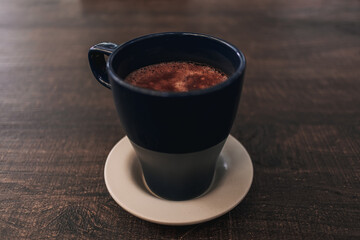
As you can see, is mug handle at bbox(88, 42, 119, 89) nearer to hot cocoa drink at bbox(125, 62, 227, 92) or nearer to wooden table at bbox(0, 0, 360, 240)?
hot cocoa drink at bbox(125, 62, 227, 92)

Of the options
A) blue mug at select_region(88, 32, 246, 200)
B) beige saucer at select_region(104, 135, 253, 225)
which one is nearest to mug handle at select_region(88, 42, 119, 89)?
blue mug at select_region(88, 32, 246, 200)

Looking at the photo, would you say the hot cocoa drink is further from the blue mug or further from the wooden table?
the wooden table

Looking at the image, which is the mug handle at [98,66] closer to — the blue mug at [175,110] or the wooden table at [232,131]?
the blue mug at [175,110]

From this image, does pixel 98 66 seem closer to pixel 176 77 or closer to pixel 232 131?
pixel 176 77

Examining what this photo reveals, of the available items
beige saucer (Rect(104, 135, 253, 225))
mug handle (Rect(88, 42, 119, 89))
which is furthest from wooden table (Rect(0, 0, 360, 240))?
mug handle (Rect(88, 42, 119, 89))

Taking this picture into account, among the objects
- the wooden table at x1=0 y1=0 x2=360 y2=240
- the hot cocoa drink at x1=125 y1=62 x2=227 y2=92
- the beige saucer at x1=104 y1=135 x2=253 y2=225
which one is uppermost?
the hot cocoa drink at x1=125 y1=62 x2=227 y2=92

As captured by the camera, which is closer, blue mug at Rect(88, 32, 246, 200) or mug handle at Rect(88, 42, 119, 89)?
blue mug at Rect(88, 32, 246, 200)

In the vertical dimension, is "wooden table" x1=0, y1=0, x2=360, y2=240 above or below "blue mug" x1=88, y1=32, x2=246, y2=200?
below

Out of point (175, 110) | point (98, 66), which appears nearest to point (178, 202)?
point (175, 110)

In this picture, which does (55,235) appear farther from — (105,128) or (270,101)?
(270,101)
